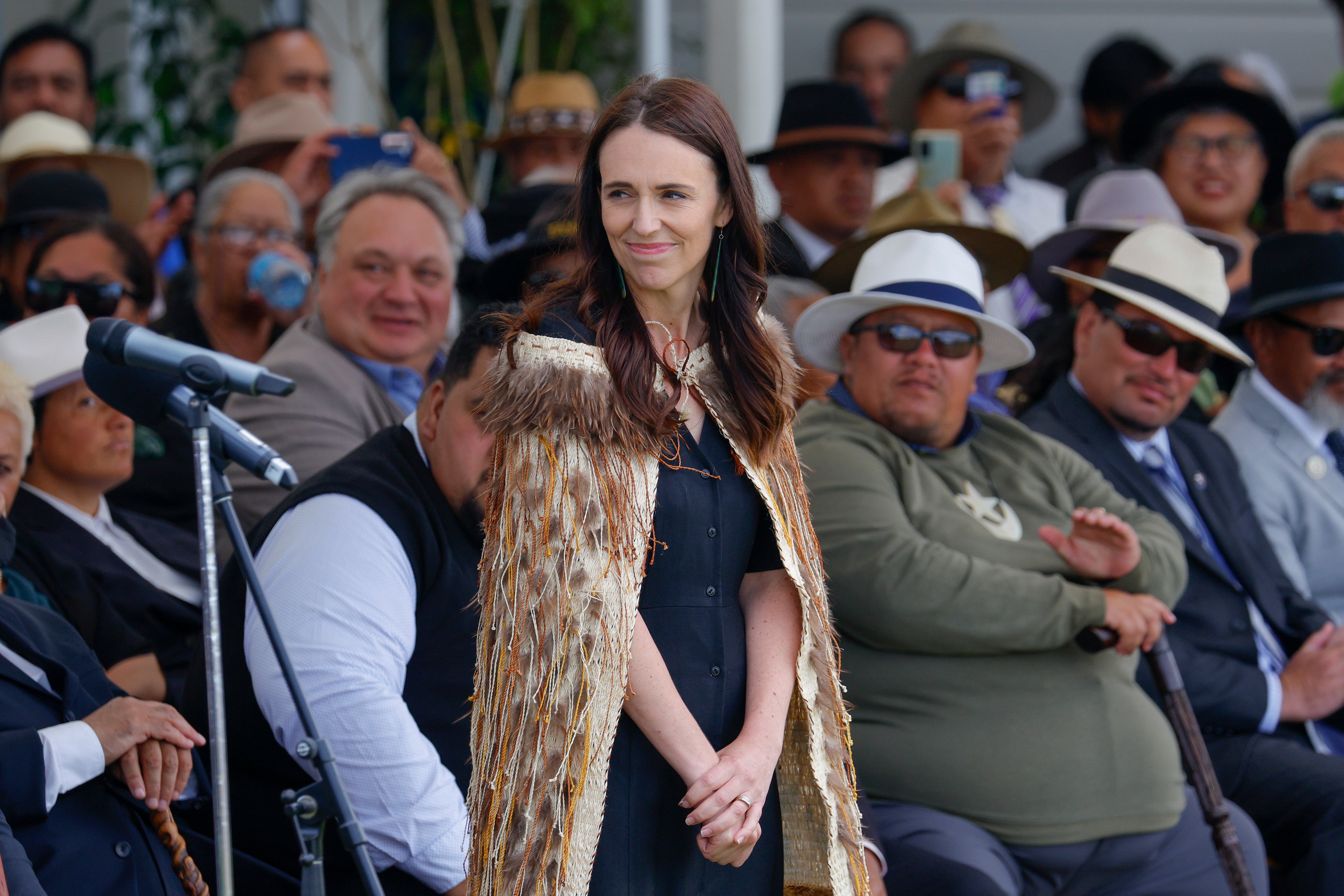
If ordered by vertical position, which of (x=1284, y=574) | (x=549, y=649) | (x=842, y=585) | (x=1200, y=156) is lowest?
(x=1284, y=574)

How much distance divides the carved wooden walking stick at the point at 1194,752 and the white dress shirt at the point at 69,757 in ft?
6.89

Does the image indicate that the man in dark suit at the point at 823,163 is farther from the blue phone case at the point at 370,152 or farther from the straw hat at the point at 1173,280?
the straw hat at the point at 1173,280

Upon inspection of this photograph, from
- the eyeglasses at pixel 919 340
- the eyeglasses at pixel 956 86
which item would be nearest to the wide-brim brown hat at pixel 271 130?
the eyeglasses at pixel 956 86

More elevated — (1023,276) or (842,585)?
(1023,276)

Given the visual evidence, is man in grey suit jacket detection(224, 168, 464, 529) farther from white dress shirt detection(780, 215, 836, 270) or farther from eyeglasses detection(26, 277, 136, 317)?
white dress shirt detection(780, 215, 836, 270)

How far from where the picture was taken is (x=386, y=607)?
2828mm

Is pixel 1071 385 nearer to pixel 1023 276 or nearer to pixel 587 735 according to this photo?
pixel 1023 276

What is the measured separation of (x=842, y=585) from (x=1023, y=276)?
2.81m

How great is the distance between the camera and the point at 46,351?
350cm

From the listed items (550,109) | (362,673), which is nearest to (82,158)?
(550,109)

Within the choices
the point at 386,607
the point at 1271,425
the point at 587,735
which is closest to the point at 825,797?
the point at 587,735

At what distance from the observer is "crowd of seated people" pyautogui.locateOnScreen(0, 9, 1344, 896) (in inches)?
110

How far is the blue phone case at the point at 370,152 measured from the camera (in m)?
5.29

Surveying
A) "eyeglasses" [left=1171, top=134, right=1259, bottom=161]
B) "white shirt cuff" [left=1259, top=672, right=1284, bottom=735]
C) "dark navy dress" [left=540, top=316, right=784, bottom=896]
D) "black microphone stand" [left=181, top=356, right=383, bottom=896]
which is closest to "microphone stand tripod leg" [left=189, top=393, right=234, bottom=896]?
"black microphone stand" [left=181, top=356, right=383, bottom=896]
